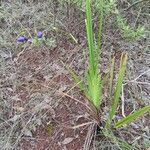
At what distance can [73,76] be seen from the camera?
1.45 meters

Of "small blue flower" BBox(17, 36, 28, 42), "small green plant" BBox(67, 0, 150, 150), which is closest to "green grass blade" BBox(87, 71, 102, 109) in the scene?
"small green plant" BBox(67, 0, 150, 150)

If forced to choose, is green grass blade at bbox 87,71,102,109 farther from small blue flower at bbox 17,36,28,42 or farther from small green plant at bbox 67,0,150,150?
small blue flower at bbox 17,36,28,42

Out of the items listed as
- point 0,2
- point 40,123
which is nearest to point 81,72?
point 40,123

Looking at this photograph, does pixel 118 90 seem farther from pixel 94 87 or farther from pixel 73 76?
pixel 73 76

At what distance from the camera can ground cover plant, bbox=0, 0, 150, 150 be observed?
1.50 metres

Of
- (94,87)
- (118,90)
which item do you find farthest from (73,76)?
(118,90)

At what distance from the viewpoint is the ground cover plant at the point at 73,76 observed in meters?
1.50

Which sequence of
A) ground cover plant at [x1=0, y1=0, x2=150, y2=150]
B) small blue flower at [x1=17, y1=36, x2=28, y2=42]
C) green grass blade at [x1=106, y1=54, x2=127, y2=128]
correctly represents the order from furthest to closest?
small blue flower at [x1=17, y1=36, x2=28, y2=42], ground cover plant at [x1=0, y1=0, x2=150, y2=150], green grass blade at [x1=106, y1=54, x2=127, y2=128]

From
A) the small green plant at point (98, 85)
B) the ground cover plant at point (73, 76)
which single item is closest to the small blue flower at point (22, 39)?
the ground cover plant at point (73, 76)

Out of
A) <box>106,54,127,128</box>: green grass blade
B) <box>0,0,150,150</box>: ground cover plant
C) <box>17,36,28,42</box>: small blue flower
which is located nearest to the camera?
<box>106,54,127,128</box>: green grass blade

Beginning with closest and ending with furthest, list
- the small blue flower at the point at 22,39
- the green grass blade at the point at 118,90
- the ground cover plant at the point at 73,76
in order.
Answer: the green grass blade at the point at 118,90
the ground cover plant at the point at 73,76
the small blue flower at the point at 22,39

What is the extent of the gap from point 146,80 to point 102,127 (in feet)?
1.45

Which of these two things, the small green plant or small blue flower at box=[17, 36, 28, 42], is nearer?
the small green plant

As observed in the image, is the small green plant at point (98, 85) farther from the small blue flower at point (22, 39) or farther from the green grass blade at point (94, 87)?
the small blue flower at point (22, 39)
